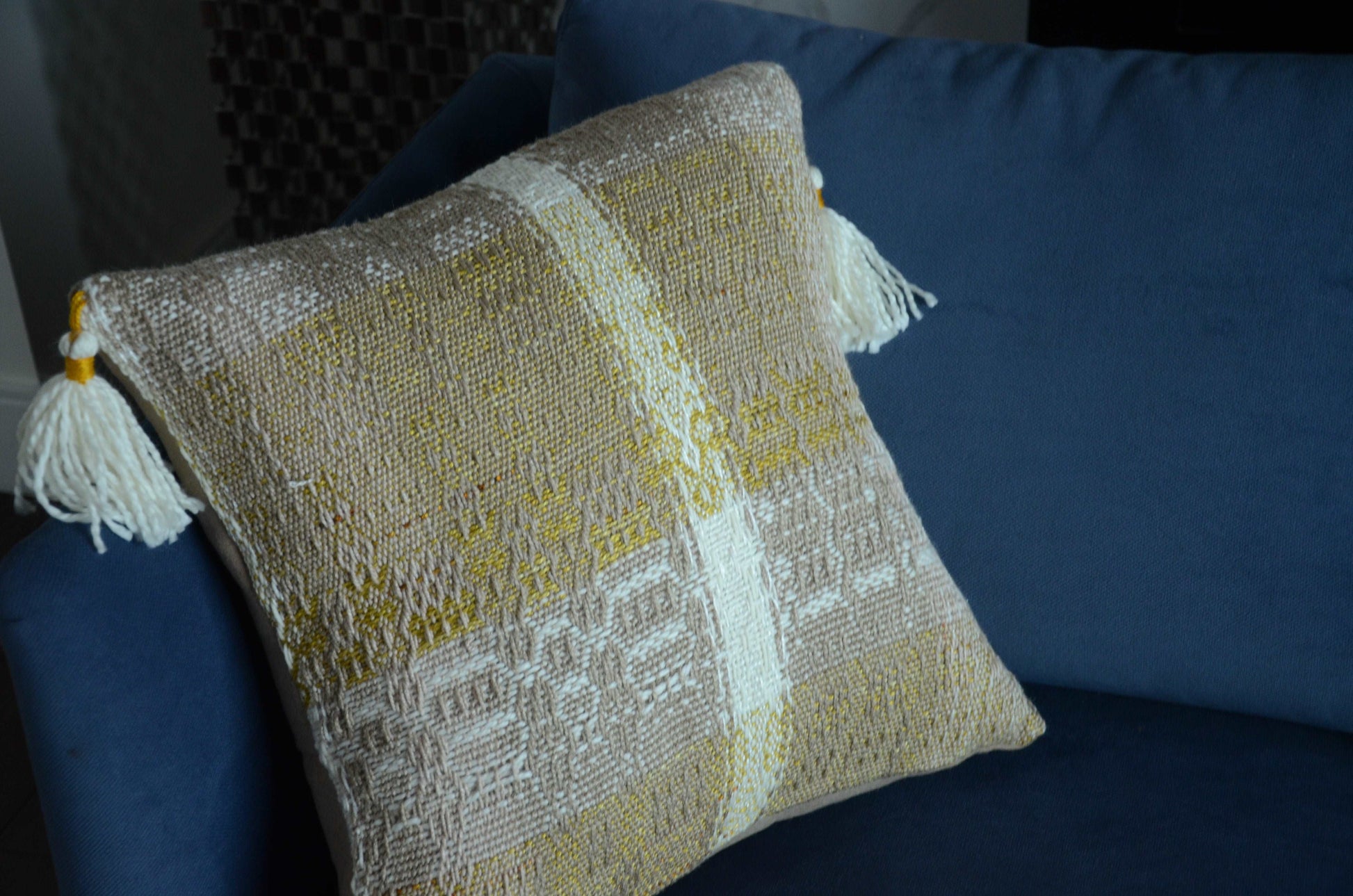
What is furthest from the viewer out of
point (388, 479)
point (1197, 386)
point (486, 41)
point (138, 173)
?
point (138, 173)

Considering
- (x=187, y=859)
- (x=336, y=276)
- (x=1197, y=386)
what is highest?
(x=336, y=276)

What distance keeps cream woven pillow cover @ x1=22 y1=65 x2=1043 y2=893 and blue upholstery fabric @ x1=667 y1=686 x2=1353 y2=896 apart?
71mm

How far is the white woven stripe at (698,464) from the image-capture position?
0.66 meters

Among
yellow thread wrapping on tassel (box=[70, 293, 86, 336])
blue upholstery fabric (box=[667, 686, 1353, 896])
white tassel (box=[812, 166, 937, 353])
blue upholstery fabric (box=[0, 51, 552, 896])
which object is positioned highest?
yellow thread wrapping on tassel (box=[70, 293, 86, 336])

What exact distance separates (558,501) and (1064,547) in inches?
15.6

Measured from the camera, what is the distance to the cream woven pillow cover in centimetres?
61

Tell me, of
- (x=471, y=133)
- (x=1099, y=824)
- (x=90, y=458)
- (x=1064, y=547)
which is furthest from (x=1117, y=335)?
(x=90, y=458)

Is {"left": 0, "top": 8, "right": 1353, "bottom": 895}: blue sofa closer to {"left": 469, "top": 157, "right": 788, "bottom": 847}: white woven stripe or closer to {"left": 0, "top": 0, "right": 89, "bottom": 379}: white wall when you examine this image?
{"left": 469, "top": 157, "right": 788, "bottom": 847}: white woven stripe

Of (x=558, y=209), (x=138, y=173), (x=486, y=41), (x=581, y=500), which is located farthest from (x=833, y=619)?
(x=138, y=173)

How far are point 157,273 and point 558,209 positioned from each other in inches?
8.2

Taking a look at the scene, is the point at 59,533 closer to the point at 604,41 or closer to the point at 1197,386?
the point at 604,41

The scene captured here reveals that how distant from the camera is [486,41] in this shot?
1.68m

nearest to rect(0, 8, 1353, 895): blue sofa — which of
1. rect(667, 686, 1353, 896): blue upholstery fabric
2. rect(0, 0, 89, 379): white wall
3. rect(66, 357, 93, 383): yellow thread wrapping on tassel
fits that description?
rect(667, 686, 1353, 896): blue upholstery fabric

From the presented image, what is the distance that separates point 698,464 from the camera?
2.18ft
